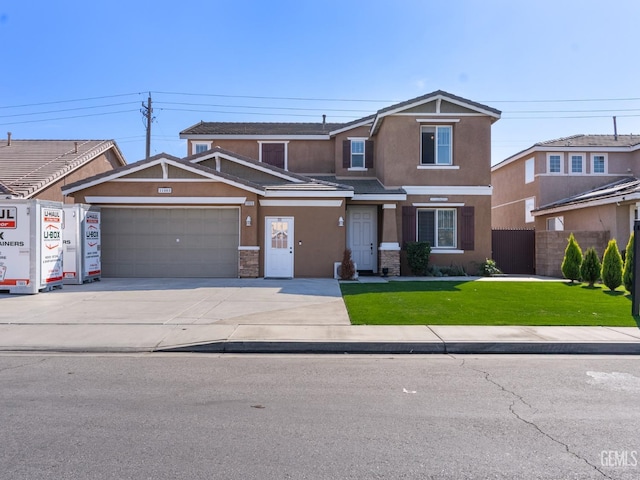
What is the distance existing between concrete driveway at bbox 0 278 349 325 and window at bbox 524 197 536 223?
1565cm

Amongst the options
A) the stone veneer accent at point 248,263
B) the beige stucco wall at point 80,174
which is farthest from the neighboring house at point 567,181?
the beige stucco wall at point 80,174

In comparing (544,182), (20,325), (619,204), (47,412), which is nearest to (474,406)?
(47,412)

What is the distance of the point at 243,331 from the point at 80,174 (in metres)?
17.4

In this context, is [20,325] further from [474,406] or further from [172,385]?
[474,406]

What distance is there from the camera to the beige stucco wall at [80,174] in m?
19.4

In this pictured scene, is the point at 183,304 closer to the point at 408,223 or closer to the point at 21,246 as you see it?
the point at 21,246

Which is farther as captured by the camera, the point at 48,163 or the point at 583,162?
the point at 583,162

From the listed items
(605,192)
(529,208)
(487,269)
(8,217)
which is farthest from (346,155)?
(8,217)

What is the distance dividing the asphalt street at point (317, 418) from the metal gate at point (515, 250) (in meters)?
13.7

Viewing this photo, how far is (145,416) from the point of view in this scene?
4.71 meters

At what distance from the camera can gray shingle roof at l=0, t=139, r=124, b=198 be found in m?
18.2

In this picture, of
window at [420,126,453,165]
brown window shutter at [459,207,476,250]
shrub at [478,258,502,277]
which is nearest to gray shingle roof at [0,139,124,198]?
window at [420,126,453,165]

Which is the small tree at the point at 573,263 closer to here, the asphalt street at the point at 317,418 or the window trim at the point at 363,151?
the window trim at the point at 363,151

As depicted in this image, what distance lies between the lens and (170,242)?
16938 millimetres
